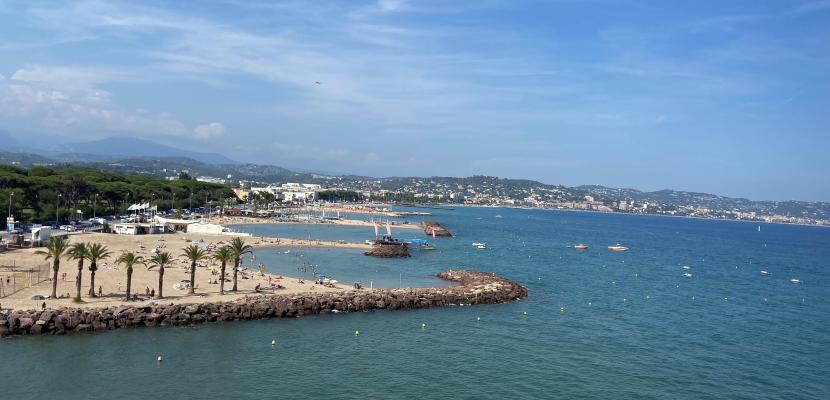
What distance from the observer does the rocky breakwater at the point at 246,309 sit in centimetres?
2859

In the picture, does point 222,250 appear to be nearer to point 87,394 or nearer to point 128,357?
point 128,357

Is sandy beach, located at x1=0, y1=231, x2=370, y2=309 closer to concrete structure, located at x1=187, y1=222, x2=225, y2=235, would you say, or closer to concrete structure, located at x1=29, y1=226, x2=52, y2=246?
concrete structure, located at x1=29, y1=226, x2=52, y2=246

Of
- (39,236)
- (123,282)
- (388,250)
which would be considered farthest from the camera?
(388,250)

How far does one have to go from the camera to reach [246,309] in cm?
3416

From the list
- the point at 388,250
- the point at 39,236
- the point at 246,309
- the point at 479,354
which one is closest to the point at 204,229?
the point at 388,250

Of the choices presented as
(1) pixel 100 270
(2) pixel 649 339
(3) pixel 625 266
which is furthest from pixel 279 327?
(3) pixel 625 266

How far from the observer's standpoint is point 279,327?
1296 inches

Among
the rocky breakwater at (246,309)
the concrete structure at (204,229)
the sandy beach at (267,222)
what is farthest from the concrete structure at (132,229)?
the rocky breakwater at (246,309)

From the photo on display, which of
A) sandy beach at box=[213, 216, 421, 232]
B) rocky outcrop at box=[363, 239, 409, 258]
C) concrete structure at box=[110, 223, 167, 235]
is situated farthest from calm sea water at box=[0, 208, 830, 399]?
sandy beach at box=[213, 216, 421, 232]

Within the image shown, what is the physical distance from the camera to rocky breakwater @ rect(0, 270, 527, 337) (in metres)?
28.6

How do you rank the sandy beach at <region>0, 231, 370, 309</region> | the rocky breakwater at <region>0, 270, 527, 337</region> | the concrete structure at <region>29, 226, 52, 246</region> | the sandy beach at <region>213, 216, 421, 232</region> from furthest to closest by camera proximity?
the sandy beach at <region>213, 216, 421, 232</region>, the concrete structure at <region>29, 226, 52, 246</region>, the sandy beach at <region>0, 231, 370, 309</region>, the rocky breakwater at <region>0, 270, 527, 337</region>

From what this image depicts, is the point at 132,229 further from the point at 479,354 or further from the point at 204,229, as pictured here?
the point at 479,354

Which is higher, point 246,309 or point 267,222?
point 246,309

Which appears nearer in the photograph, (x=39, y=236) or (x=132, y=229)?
(x=39, y=236)
